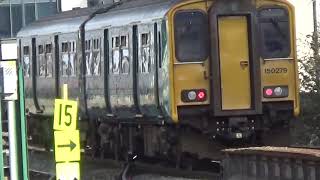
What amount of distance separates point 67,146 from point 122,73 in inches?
363

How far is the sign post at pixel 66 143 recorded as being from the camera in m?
9.85

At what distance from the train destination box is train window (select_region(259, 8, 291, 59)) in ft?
27.2

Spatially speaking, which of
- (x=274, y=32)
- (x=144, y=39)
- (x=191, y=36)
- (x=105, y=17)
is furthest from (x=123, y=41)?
(x=274, y=32)

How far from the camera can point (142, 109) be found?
719 inches

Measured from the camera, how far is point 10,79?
951 centimetres

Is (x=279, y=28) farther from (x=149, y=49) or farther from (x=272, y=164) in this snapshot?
(x=272, y=164)

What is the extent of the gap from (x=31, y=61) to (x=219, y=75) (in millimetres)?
9319

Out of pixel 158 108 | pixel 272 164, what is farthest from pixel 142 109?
pixel 272 164

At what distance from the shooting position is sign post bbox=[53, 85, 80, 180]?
32.3ft

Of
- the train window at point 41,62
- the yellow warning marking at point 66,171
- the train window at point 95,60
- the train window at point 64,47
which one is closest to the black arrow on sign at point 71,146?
the yellow warning marking at point 66,171

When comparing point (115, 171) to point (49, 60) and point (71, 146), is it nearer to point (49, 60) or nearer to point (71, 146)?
point (49, 60)

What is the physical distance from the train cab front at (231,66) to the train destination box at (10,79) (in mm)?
7257

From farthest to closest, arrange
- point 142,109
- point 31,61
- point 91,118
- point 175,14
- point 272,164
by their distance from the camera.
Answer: point 31,61, point 91,118, point 142,109, point 175,14, point 272,164

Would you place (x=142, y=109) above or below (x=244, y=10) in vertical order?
below
